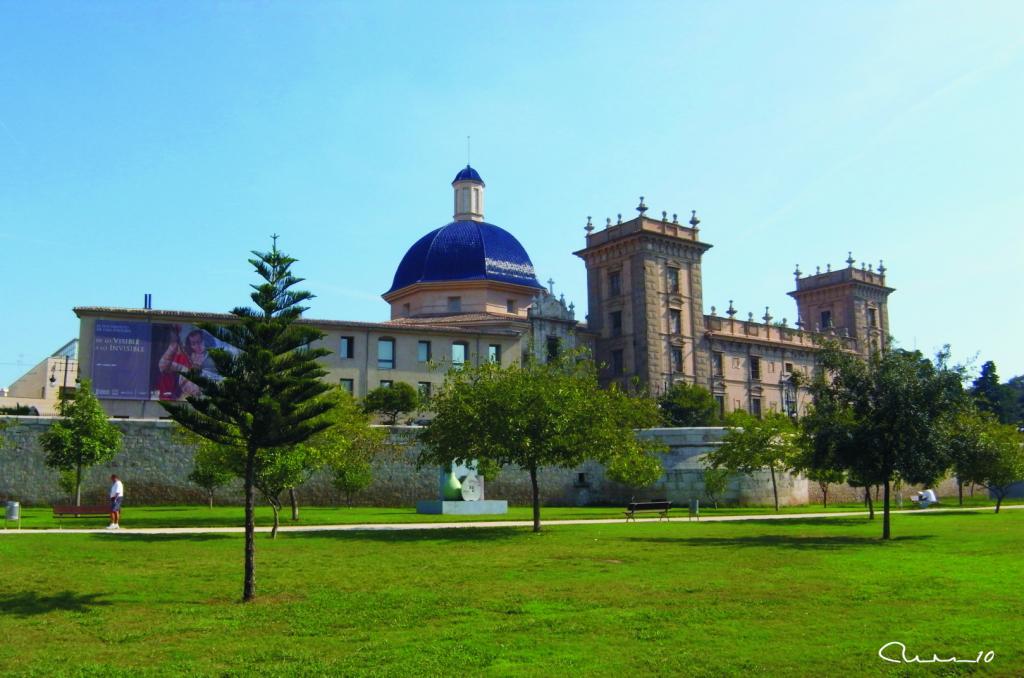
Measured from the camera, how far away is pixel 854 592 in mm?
14773

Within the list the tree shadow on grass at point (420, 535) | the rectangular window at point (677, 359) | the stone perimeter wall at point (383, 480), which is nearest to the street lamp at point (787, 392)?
the rectangular window at point (677, 359)

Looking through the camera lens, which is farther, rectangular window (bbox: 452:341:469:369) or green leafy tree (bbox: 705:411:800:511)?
rectangular window (bbox: 452:341:469:369)

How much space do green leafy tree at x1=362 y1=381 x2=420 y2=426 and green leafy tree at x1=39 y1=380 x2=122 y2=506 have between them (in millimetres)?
21865

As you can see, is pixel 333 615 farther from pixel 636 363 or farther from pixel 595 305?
pixel 595 305

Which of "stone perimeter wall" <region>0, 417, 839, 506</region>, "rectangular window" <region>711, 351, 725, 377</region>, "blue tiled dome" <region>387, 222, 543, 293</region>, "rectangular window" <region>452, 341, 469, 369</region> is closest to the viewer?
"stone perimeter wall" <region>0, 417, 839, 506</region>

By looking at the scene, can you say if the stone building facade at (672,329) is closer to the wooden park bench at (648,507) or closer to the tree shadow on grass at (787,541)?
the wooden park bench at (648,507)

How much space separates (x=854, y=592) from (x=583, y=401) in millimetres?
13912

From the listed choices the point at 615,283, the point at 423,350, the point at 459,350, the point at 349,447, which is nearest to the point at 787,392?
the point at 615,283

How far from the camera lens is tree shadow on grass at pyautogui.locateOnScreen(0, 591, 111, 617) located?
1356cm

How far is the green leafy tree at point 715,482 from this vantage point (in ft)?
148

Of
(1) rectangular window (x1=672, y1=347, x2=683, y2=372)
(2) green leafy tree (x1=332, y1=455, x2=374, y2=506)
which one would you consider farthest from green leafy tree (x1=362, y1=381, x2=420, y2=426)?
(1) rectangular window (x1=672, y1=347, x2=683, y2=372)

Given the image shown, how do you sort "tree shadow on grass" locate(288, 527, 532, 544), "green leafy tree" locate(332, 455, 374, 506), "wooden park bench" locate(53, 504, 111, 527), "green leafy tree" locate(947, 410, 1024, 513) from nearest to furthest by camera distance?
1. "tree shadow on grass" locate(288, 527, 532, 544)
2. "wooden park bench" locate(53, 504, 111, 527)
3. "green leafy tree" locate(332, 455, 374, 506)
4. "green leafy tree" locate(947, 410, 1024, 513)

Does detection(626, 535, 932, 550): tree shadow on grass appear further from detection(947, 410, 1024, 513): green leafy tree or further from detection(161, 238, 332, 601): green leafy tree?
detection(947, 410, 1024, 513): green leafy tree

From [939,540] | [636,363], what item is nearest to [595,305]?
[636,363]
